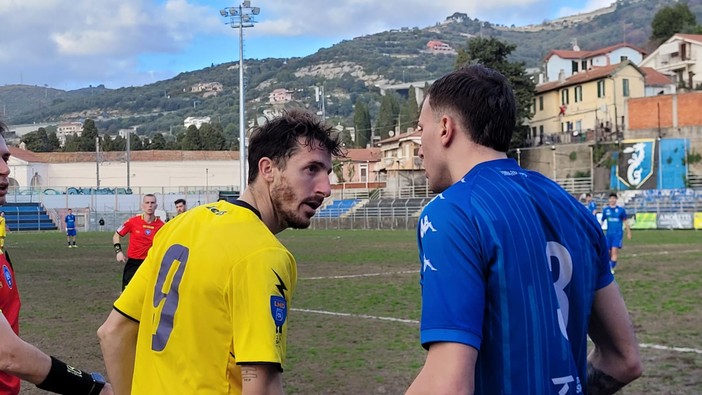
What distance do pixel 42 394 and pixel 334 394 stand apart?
10.3 ft

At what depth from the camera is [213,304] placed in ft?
9.75

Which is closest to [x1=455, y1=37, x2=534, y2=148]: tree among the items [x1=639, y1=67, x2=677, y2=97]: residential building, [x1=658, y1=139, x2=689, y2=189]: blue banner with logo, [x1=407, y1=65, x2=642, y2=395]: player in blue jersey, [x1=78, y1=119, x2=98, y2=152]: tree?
[x1=639, y1=67, x2=677, y2=97]: residential building

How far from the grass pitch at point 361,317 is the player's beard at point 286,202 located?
5358 millimetres

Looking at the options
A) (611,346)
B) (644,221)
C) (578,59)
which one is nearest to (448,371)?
(611,346)

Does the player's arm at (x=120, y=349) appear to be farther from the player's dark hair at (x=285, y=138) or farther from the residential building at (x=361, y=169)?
the residential building at (x=361, y=169)

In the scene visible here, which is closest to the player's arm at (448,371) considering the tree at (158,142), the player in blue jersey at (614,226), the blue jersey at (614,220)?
the player in blue jersey at (614,226)

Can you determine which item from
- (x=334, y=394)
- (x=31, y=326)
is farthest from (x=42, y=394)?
(x=31, y=326)

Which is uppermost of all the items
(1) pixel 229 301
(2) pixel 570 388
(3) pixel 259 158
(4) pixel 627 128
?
(4) pixel 627 128

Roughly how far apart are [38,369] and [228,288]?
0.79m

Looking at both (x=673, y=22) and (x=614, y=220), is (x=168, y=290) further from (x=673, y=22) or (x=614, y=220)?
(x=673, y=22)

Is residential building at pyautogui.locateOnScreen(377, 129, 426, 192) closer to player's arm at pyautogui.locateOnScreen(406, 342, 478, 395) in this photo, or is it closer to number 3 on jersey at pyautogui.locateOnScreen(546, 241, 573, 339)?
number 3 on jersey at pyautogui.locateOnScreen(546, 241, 573, 339)

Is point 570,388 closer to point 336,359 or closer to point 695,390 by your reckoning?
point 695,390

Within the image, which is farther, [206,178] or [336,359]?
[206,178]

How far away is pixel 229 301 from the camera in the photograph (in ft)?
9.64
